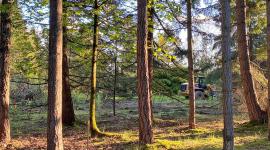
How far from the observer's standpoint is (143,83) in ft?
26.6

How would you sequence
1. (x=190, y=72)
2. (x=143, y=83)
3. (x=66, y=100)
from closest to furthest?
(x=143, y=83) → (x=190, y=72) → (x=66, y=100)

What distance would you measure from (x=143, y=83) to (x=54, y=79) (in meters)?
2.27

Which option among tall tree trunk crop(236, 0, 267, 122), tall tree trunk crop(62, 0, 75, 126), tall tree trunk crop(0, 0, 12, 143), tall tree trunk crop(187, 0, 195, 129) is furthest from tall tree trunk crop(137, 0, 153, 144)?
tall tree trunk crop(62, 0, 75, 126)

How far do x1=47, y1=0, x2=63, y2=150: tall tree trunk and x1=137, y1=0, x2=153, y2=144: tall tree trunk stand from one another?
2120 millimetres

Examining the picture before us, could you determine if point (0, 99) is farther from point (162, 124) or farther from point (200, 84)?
point (200, 84)

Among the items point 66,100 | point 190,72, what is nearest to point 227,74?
point 190,72

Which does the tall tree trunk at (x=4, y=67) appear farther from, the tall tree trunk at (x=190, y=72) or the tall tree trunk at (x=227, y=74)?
the tall tree trunk at (x=190, y=72)

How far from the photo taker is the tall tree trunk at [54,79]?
6.67 meters

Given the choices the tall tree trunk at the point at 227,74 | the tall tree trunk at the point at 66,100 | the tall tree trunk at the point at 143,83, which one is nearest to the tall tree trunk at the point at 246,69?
the tall tree trunk at the point at 143,83

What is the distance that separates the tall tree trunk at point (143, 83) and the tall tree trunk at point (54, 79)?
212 cm

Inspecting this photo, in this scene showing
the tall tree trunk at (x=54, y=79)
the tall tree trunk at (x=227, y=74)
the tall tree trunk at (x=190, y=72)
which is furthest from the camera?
the tall tree trunk at (x=190, y=72)

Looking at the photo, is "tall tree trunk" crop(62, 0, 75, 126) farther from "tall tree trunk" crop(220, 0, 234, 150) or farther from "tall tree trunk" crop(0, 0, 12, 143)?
"tall tree trunk" crop(220, 0, 234, 150)

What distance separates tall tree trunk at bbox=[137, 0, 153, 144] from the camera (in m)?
8.12

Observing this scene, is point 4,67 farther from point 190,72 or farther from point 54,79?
→ point 190,72
